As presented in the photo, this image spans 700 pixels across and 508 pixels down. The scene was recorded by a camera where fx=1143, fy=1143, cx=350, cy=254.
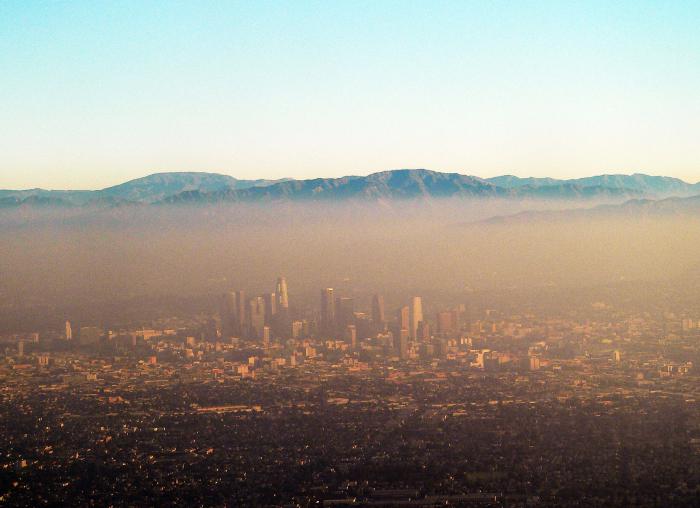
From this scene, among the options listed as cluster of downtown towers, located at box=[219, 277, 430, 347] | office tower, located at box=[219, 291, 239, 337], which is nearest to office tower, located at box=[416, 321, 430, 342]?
cluster of downtown towers, located at box=[219, 277, 430, 347]

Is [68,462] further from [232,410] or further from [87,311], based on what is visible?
[87,311]

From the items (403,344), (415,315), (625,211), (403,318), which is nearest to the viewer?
(403,344)

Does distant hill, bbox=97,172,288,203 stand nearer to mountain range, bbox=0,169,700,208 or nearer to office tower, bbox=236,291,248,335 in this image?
mountain range, bbox=0,169,700,208

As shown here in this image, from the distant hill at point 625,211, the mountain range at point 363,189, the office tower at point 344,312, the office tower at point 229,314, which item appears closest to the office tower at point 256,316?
the office tower at point 229,314

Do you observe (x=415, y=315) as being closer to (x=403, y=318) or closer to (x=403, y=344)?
(x=403, y=318)

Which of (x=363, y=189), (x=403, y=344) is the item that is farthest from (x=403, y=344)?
(x=363, y=189)

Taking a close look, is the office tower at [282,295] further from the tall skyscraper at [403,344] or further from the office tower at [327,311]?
the tall skyscraper at [403,344]

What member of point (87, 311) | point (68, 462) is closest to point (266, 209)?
point (87, 311)
